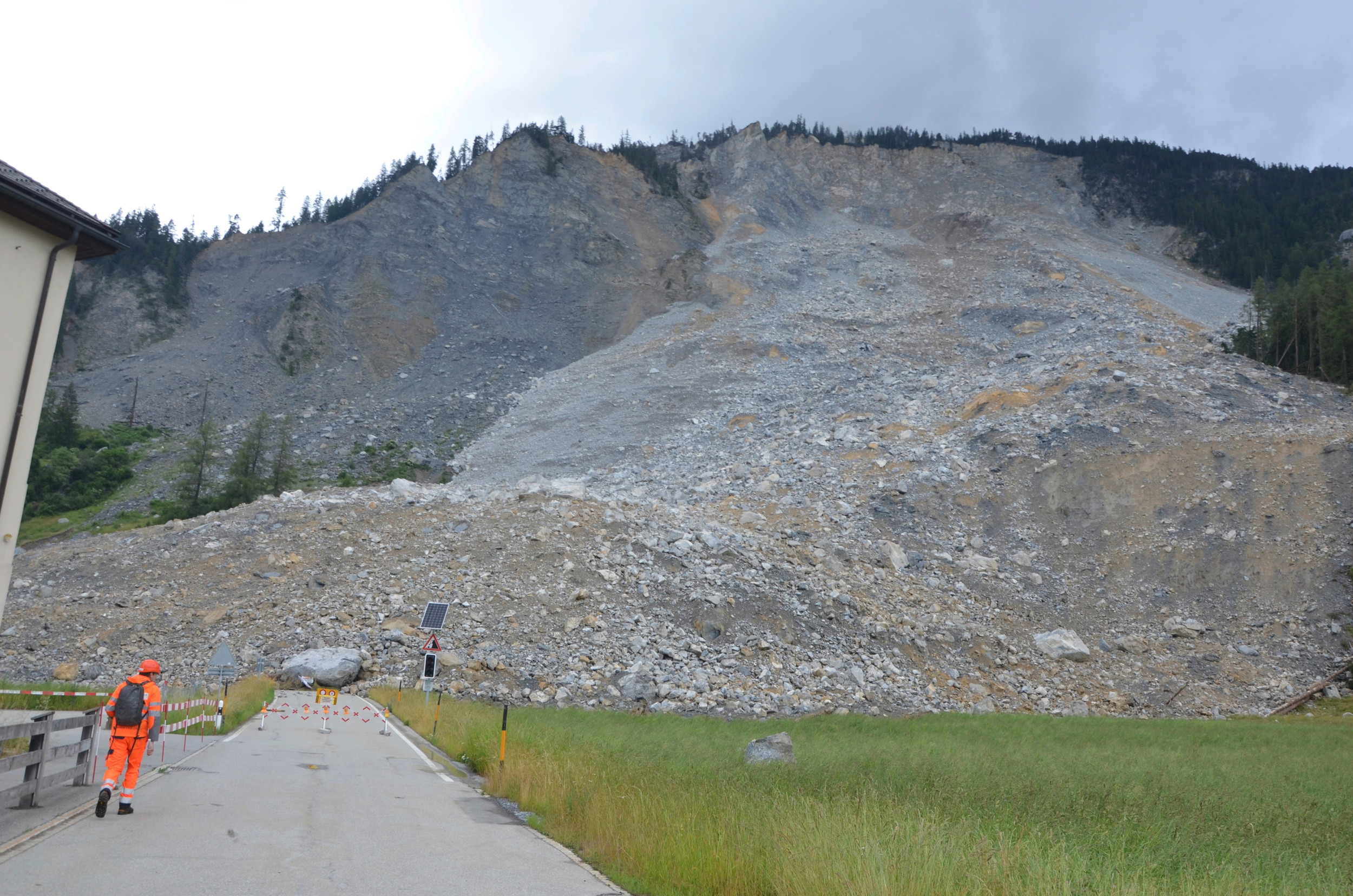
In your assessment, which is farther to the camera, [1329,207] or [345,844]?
[1329,207]

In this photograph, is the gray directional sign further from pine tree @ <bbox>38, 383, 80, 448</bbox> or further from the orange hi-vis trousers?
pine tree @ <bbox>38, 383, 80, 448</bbox>

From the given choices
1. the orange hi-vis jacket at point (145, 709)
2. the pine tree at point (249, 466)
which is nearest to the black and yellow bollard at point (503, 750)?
the orange hi-vis jacket at point (145, 709)

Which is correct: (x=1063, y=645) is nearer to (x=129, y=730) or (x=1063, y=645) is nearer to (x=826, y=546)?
(x=826, y=546)

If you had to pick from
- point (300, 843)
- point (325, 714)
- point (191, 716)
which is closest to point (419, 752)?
point (191, 716)

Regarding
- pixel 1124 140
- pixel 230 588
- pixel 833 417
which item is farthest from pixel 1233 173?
pixel 230 588

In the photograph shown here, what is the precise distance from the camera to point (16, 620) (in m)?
24.0

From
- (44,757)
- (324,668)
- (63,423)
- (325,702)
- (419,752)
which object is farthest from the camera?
(63,423)

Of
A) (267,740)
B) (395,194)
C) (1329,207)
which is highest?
(1329,207)

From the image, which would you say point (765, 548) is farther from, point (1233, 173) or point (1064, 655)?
point (1233, 173)

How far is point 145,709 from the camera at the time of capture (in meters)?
8.04

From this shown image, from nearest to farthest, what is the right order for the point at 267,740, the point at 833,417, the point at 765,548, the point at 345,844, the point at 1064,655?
1. the point at 345,844
2. the point at 267,740
3. the point at 1064,655
4. the point at 765,548
5. the point at 833,417

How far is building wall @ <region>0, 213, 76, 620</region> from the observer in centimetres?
930

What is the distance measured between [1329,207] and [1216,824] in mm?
112766

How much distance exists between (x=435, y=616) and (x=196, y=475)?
1321 inches
